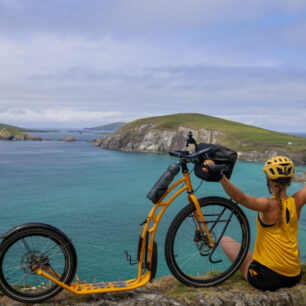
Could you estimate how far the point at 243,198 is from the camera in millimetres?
Answer: 3713

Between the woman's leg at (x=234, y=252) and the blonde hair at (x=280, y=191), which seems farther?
the woman's leg at (x=234, y=252)

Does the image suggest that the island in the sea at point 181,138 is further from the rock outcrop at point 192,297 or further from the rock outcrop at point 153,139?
the rock outcrop at point 192,297

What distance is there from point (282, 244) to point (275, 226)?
0.86 ft

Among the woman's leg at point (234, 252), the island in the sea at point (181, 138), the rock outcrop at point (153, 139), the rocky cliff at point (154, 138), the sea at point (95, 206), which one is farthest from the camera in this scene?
the rock outcrop at point (153, 139)

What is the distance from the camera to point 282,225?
3930 mm

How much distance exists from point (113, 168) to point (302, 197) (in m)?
102

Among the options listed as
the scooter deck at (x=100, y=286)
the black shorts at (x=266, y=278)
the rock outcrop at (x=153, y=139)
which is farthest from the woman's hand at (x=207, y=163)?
the rock outcrop at (x=153, y=139)

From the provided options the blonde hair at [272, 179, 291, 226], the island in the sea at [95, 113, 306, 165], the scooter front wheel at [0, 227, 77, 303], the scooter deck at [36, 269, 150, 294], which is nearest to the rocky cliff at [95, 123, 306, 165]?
the island in the sea at [95, 113, 306, 165]

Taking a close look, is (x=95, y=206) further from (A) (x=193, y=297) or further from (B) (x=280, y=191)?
(B) (x=280, y=191)

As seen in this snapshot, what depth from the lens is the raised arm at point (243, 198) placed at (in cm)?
366

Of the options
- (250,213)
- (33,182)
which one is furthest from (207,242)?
(33,182)

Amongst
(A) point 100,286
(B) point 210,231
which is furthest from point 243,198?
(A) point 100,286

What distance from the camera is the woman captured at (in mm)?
3758

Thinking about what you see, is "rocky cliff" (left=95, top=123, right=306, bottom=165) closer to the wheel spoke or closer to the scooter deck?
the wheel spoke
